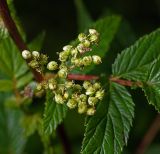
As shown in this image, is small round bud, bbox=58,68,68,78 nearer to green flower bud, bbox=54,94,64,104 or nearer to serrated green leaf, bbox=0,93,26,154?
green flower bud, bbox=54,94,64,104

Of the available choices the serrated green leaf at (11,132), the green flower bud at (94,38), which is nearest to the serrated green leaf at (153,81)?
the green flower bud at (94,38)

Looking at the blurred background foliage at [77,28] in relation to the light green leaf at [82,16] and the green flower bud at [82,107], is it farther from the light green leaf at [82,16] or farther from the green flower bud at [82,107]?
the green flower bud at [82,107]

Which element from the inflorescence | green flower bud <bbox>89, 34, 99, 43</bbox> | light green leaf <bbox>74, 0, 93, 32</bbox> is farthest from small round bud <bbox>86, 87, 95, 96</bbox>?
light green leaf <bbox>74, 0, 93, 32</bbox>

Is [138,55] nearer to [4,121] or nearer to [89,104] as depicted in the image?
[89,104]

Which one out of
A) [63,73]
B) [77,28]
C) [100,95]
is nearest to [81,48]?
[63,73]

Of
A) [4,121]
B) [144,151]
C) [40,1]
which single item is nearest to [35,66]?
[4,121]

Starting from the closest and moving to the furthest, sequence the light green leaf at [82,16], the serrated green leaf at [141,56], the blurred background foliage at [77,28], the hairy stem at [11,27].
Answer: the hairy stem at [11,27]
the serrated green leaf at [141,56]
the light green leaf at [82,16]
the blurred background foliage at [77,28]
